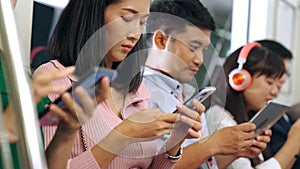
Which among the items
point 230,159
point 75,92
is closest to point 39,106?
point 75,92

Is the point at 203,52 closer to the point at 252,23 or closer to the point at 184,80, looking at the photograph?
the point at 184,80

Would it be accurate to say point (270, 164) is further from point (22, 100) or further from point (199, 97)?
point (22, 100)

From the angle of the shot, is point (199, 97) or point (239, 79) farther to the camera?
point (239, 79)

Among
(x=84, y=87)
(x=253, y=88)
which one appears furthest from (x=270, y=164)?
(x=84, y=87)

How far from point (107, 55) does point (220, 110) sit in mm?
399

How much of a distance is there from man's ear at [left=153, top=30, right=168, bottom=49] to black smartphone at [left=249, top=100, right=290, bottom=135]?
30 cm

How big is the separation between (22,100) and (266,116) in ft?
2.38

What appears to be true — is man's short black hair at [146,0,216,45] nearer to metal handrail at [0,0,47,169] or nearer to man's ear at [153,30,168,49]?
man's ear at [153,30,168,49]

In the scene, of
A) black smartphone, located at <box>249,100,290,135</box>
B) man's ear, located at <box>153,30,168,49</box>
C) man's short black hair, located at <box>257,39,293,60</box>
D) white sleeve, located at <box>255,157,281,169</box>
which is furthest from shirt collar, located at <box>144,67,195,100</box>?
man's short black hair, located at <box>257,39,293,60</box>

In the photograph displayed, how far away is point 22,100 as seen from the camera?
52 cm

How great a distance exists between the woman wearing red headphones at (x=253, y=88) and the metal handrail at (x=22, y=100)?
695 mm

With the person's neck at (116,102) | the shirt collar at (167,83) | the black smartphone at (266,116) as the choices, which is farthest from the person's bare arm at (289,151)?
the person's neck at (116,102)

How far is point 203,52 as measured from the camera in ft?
3.30

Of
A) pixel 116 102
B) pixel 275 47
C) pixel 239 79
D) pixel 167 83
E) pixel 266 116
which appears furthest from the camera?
pixel 275 47
